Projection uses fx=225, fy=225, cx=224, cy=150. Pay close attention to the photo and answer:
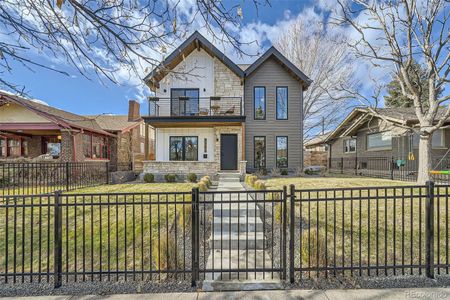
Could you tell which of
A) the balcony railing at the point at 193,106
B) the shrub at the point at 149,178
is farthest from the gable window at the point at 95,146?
the shrub at the point at 149,178

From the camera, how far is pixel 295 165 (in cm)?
1520

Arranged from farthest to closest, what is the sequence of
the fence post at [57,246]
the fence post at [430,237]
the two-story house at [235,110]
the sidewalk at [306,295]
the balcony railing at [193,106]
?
the two-story house at [235,110], the balcony railing at [193,106], the fence post at [430,237], the fence post at [57,246], the sidewalk at [306,295]

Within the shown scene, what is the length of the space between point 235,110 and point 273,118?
2.72 m

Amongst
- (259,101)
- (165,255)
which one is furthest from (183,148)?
(165,255)

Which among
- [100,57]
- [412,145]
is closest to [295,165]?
[412,145]

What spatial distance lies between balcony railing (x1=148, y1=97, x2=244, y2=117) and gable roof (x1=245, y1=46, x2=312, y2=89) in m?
2.34

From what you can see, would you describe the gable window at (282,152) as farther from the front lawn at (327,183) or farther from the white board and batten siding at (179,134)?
the white board and batten siding at (179,134)

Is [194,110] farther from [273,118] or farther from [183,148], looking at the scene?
[273,118]

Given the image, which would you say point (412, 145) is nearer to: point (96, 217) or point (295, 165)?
point (295, 165)

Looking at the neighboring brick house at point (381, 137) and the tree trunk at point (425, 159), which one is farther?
the neighboring brick house at point (381, 137)

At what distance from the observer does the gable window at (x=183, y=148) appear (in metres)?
15.0

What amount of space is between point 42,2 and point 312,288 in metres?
5.43

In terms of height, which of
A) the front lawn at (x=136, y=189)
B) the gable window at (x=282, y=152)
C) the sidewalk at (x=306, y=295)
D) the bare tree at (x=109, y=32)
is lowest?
the sidewalk at (x=306, y=295)

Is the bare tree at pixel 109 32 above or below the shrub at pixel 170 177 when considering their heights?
above
